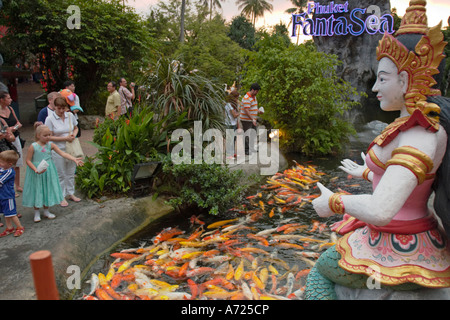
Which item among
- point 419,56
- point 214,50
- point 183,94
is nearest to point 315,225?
point 183,94

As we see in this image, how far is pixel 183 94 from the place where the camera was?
627cm

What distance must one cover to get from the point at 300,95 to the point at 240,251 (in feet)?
23.2

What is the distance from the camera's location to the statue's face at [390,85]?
83.1 inches

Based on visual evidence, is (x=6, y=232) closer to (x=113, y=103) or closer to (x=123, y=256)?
(x=123, y=256)

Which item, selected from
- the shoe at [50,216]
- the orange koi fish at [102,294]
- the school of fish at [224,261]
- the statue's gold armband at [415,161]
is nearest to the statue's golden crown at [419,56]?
the statue's gold armband at [415,161]

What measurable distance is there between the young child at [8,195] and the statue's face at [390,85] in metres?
4.39

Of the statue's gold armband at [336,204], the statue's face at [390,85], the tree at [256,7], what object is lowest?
the statue's gold armband at [336,204]

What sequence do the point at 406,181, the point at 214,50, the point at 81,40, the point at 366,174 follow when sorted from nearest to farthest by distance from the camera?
the point at 406,181 < the point at 366,174 < the point at 81,40 < the point at 214,50

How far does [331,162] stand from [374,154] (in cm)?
833

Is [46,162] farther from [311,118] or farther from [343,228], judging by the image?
[311,118]

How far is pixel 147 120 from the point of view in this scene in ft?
19.9

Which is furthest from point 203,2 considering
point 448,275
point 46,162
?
point 448,275

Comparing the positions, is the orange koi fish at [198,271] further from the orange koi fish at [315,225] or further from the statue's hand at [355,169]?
the statue's hand at [355,169]

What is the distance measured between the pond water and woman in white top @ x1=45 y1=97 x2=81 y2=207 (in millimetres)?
1508
